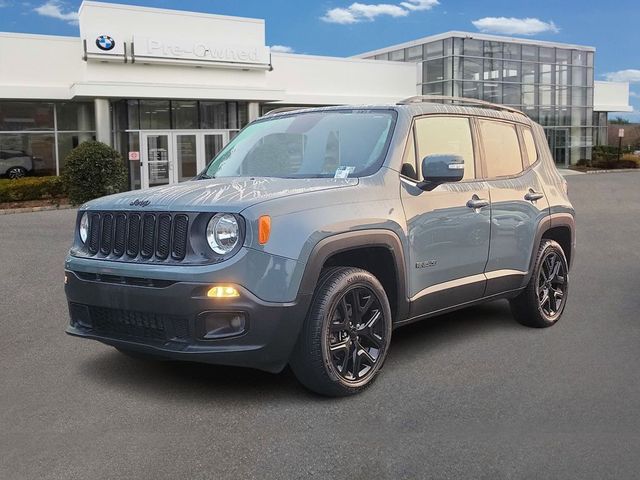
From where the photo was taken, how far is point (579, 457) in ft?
12.2

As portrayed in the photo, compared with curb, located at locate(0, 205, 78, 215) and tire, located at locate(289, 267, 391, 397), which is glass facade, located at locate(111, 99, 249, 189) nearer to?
curb, located at locate(0, 205, 78, 215)

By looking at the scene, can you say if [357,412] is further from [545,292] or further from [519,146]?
[519,146]

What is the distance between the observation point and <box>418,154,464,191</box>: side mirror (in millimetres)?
4961

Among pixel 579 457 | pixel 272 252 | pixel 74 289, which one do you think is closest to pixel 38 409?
pixel 74 289

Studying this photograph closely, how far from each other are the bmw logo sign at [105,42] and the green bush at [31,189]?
202 inches

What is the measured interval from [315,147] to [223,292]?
1665 millimetres

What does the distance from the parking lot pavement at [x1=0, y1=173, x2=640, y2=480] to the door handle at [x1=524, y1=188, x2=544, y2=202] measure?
1.20 meters

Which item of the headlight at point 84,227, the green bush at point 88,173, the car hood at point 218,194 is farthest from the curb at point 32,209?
the car hood at point 218,194

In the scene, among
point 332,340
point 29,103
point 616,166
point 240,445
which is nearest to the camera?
point 240,445

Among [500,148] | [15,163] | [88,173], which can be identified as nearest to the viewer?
[500,148]

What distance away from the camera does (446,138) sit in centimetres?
564

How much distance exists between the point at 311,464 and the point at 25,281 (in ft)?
21.6

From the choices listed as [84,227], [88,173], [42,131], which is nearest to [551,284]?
[84,227]

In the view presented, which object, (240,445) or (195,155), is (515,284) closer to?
(240,445)
